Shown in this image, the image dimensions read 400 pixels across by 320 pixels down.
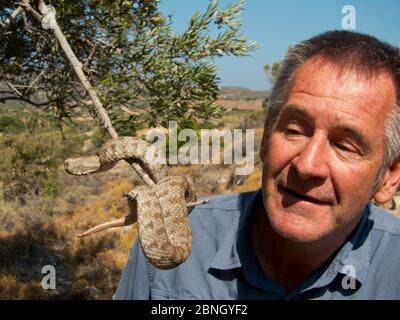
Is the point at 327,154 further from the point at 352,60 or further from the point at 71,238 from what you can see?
the point at 71,238

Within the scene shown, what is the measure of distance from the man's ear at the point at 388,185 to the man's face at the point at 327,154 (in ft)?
0.83

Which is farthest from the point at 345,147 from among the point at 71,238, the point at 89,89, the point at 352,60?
the point at 71,238

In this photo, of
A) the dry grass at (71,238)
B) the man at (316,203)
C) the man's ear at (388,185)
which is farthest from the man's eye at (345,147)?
the dry grass at (71,238)

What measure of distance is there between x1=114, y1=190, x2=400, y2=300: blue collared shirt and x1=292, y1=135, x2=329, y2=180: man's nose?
739mm

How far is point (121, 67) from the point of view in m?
6.11

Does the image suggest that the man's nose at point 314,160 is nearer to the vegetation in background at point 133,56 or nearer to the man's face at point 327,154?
the man's face at point 327,154

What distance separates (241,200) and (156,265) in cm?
102

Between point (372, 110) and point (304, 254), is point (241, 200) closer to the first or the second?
point (304, 254)

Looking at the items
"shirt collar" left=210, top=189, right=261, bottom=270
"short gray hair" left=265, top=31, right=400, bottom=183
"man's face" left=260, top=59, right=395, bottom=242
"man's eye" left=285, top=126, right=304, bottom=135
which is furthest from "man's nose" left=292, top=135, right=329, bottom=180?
"shirt collar" left=210, top=189, right=261, bottom=270

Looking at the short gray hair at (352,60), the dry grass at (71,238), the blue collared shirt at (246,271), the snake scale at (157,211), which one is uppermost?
the short gray hair at (352,60)

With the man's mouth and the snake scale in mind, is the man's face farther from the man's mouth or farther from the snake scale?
the snake scale

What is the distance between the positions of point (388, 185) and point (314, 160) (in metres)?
0.81

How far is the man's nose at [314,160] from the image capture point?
2.38 meters
